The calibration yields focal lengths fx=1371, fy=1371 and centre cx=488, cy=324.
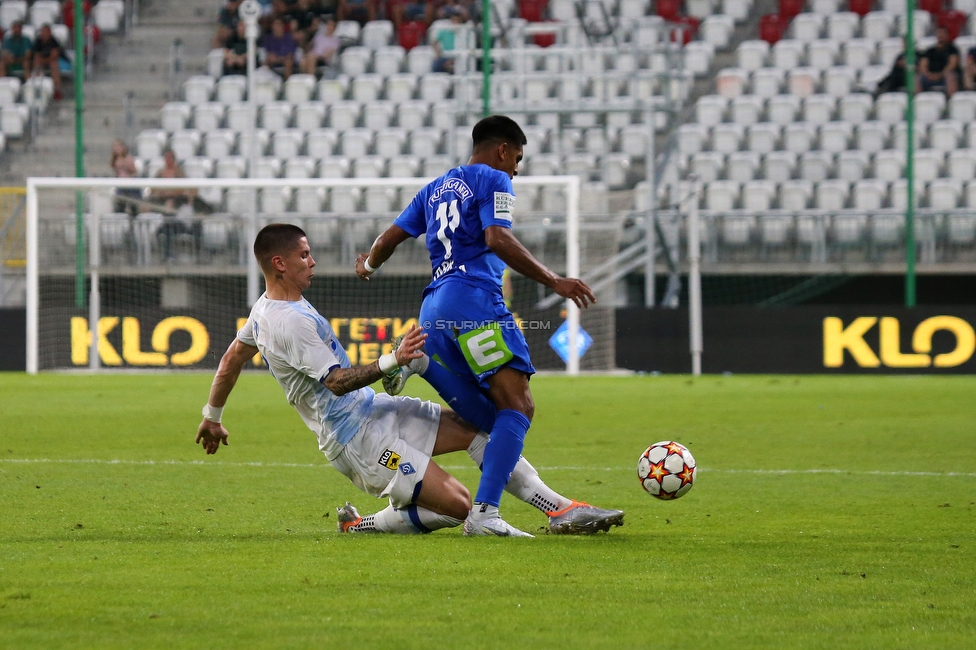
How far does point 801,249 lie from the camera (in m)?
18.9

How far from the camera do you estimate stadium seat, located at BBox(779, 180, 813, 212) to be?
66.6 feet

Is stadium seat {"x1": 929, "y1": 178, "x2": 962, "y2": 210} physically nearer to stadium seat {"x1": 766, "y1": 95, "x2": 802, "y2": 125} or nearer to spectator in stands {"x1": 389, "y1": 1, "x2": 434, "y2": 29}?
stadium seat {"x1": 766, "y1": 95, "x2": 802, "y2": 125}

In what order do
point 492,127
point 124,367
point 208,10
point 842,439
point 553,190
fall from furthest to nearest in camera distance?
point 208,10 → point 553,190 → point 124,367 → point 842,439 → point 492,127

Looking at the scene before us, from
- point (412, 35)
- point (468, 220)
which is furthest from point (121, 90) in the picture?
point (468, 220)

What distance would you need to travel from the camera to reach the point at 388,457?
5480mm

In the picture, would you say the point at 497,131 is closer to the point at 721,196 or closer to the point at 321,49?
the point at 721,196

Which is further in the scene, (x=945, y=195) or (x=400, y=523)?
(x=945, y=195)

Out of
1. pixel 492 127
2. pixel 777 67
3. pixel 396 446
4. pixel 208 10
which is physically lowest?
pixel 396 446

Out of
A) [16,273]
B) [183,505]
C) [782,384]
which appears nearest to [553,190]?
[782,384]

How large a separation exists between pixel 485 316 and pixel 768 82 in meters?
17.2

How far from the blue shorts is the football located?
0.75 meters

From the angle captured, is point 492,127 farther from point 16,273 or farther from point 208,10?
point 208,10

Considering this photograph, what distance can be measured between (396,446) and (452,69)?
1761 centimetres

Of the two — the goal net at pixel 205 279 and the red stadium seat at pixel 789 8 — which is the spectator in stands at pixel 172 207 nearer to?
the goal net at pixel 205 279
